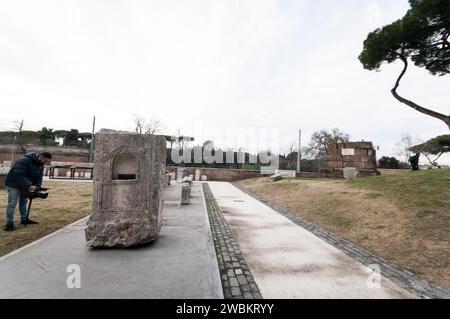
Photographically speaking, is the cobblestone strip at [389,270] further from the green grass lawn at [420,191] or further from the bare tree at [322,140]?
the bare tree at [322,140]

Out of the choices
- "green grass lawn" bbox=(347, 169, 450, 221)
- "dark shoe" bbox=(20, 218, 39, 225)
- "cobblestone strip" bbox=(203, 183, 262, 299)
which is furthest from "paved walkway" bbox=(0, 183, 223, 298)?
"green grass lawn" bbox=(347, 169, 450, 221)

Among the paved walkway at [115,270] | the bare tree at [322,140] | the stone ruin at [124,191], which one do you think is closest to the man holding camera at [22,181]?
the paved walkway at [115,270]

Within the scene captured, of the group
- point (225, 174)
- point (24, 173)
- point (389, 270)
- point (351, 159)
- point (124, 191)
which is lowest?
point (389, 270)

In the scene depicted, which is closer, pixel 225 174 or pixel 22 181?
pixel 22 181

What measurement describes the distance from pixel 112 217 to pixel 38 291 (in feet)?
4.88

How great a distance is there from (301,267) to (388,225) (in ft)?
11.5

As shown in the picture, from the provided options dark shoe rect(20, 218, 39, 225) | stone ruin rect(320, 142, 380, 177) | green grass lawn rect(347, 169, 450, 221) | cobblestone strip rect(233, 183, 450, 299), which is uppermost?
stone ruin rect(320, 142, 380, 177)

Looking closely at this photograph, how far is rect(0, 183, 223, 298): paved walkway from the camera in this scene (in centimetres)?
223

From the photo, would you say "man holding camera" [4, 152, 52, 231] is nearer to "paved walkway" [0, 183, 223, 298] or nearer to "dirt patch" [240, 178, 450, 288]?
"paved walkway" [0, 183, 223, 298]

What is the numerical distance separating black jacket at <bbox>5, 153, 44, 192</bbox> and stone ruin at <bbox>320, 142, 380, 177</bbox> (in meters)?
18.4

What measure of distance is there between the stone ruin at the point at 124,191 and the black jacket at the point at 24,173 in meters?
2.18

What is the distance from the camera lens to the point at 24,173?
4.62m

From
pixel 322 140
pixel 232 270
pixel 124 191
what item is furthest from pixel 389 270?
pixel 322 140

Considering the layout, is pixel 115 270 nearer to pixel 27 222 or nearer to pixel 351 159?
pixel 27 222
